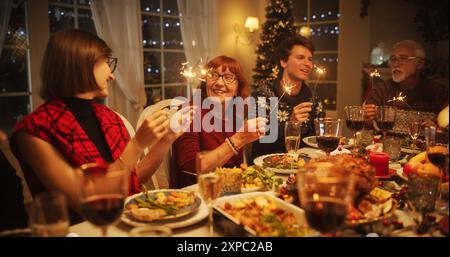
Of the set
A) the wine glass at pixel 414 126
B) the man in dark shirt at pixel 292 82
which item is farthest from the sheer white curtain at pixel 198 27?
the wine glass at pixel 414 126

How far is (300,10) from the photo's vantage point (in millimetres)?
5547

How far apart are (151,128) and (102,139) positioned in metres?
0.36

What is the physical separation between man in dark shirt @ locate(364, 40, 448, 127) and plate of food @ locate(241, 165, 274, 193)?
6.01 ft

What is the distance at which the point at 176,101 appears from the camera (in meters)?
2.33

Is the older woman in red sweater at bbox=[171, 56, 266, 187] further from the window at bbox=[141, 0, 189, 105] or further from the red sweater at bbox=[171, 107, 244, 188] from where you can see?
the window at bbox=[141, 0, 189, 105]

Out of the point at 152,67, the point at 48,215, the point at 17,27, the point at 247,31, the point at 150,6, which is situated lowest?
the point at 48,215

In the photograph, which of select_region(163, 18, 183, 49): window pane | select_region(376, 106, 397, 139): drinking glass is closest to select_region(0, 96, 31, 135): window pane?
select_region(163, 18, 183, 49): window pane

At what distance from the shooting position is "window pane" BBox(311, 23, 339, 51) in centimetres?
525

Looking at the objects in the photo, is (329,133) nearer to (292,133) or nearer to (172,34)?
(292,133)

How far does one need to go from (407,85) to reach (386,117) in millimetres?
1491

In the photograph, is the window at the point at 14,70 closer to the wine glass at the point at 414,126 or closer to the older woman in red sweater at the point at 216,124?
the older woman in red sweater at the point at 216,124

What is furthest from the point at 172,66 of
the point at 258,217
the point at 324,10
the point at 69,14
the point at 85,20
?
the point at 258,217
